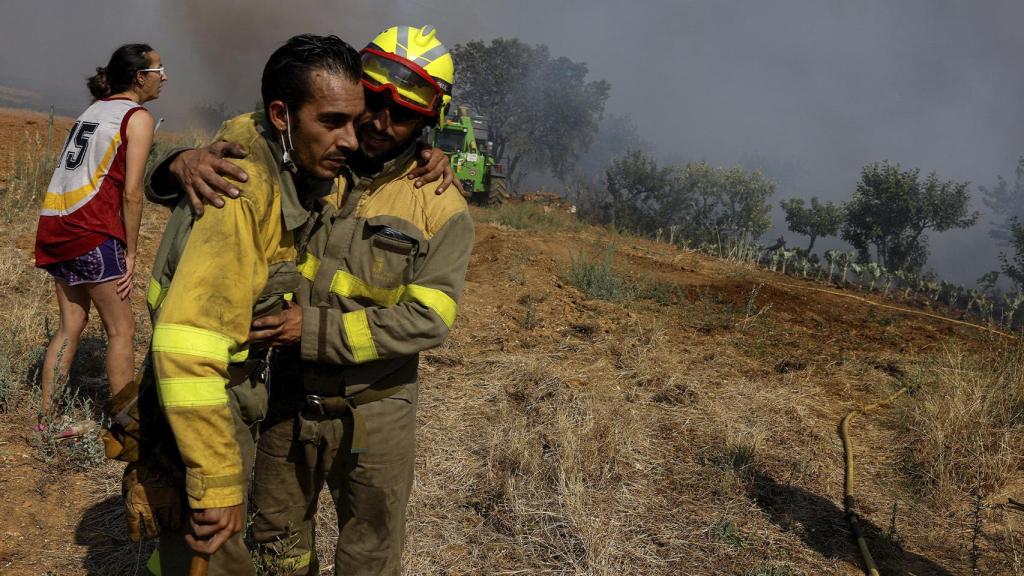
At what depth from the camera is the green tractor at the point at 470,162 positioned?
1833cm

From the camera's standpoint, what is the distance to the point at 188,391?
1522 mm

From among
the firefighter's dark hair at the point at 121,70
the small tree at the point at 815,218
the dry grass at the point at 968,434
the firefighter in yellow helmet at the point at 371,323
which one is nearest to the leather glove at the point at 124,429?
the firefighter in yellow helmet at the point at 371,323

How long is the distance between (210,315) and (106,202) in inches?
87.3

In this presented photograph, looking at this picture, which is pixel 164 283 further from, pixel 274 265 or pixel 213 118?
pixel 213 118

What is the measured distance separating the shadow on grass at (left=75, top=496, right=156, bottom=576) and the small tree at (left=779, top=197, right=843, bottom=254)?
3203cm

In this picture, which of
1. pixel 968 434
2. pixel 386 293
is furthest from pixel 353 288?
pixel 968 434

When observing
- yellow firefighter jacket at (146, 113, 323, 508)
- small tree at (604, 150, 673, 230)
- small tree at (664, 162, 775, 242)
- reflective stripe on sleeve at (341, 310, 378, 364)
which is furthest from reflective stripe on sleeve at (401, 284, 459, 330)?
small tree at (664, 162, 775, 242)

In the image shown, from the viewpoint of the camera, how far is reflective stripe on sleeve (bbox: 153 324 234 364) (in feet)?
4.95

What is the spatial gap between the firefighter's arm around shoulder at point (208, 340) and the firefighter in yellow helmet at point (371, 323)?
1.00ft

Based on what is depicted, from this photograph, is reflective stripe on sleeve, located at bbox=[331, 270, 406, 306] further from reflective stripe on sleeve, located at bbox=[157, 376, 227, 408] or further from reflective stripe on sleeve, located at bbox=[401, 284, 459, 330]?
reflective stripe on sleeve, located at bbox=[157, 376, 227, 408]

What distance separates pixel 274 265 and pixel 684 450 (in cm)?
359

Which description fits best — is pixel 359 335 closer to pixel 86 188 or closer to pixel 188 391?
pixel 188 391

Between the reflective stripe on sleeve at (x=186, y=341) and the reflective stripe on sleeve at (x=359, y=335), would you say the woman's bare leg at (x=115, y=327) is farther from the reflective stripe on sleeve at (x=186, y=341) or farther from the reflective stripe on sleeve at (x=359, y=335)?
the reflective stripe on sleeve at (x=186, y=341)

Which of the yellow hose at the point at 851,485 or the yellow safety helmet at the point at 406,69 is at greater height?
the yellow safety helmet at the point at 406,69
